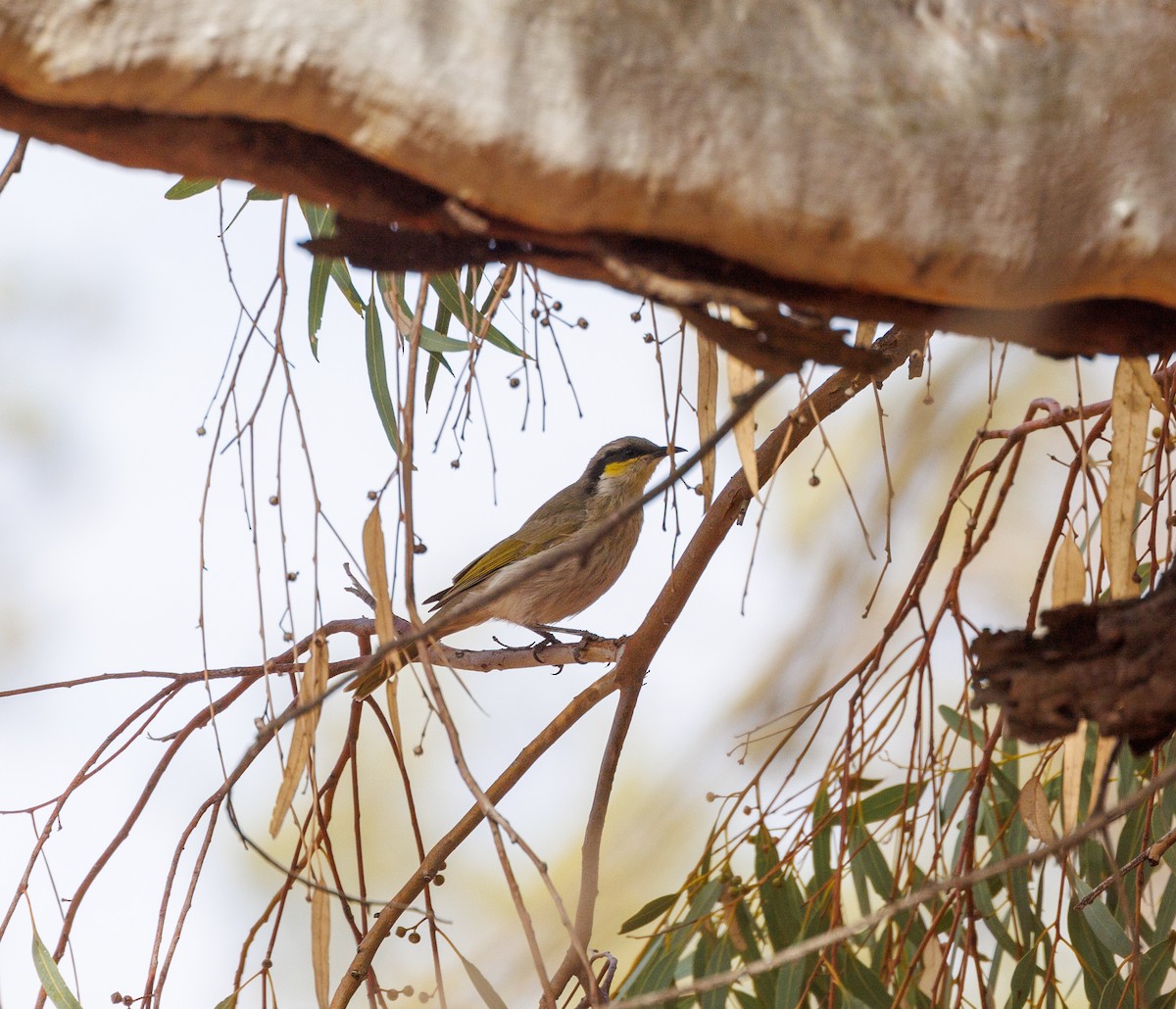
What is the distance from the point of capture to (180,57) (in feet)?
3.40

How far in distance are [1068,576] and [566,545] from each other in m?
2.57

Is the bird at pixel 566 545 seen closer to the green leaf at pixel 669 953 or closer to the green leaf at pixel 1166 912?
the green leaf at pixel 669 953

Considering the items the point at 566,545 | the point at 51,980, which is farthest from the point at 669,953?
the point at 566,545

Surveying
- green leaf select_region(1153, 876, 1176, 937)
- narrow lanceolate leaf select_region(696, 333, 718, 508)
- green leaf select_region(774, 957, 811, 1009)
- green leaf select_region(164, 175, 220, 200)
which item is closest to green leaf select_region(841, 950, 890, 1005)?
green leaf select_region(774, 957, 811, 1009)

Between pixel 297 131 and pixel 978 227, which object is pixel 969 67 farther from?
pixel 297 131

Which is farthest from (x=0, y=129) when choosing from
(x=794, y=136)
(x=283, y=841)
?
(x=283, y=841)

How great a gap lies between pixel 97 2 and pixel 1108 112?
0.87 meters

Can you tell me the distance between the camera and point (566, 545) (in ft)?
14.0

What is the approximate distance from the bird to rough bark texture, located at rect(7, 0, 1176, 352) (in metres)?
3.05

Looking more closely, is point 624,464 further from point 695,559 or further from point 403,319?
point 403,319

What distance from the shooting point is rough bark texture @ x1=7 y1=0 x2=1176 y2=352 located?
1016mm

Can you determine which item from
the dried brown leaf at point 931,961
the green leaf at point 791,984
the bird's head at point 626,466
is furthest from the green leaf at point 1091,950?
the bird's head at point 626,466

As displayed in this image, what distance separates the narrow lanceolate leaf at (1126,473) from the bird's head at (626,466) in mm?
3706

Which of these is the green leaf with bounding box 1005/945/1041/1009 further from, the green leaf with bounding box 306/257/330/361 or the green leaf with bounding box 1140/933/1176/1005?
the green leaf with bounding box 306/257/330/361
